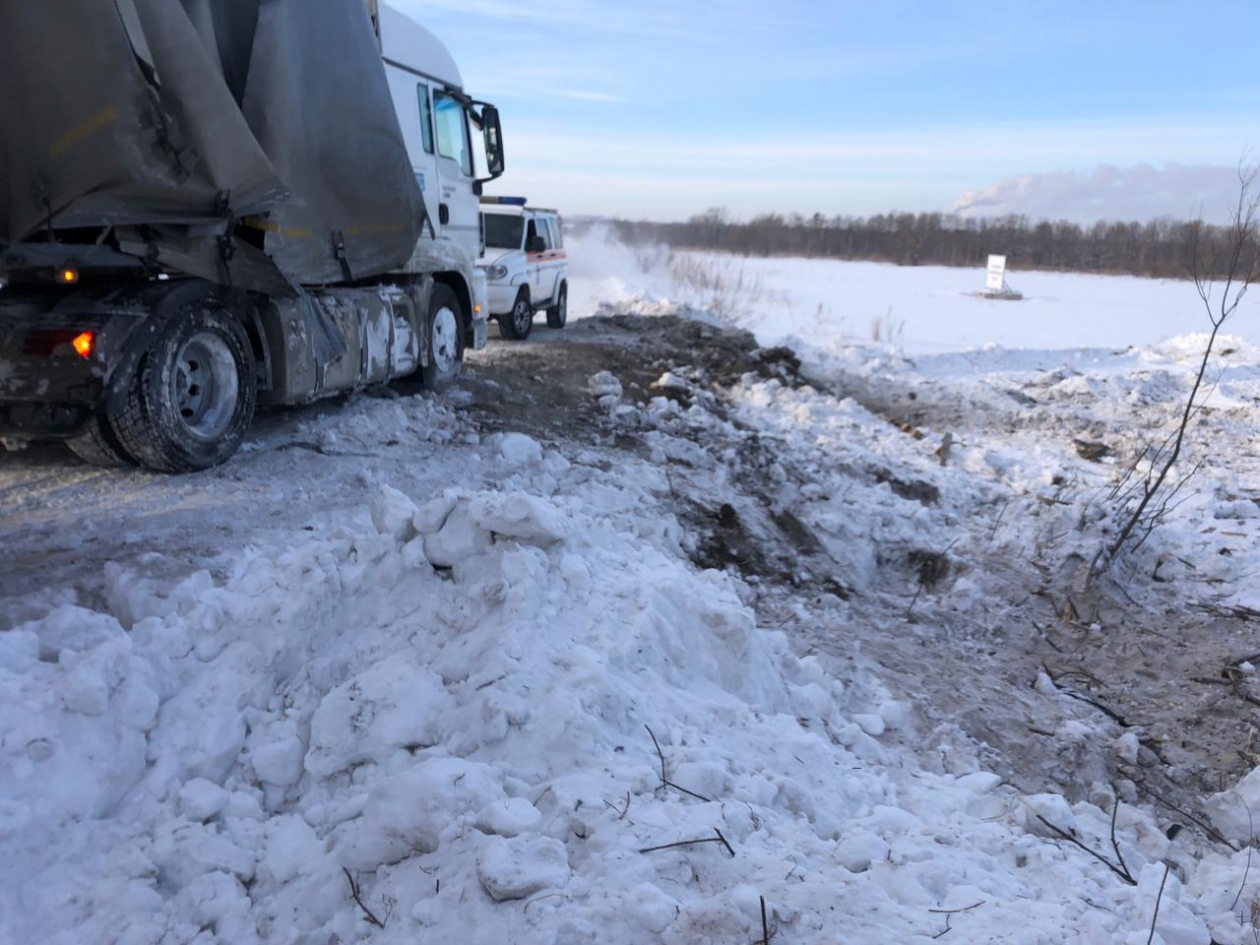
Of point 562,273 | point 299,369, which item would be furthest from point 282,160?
point 562,273

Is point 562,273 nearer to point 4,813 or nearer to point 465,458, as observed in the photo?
point 465,458

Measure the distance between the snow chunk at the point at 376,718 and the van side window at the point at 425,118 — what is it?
283 inches

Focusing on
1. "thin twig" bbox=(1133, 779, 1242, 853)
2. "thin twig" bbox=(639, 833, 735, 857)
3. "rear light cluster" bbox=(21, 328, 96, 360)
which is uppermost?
"rear light cluster" bbox=(21, 328, 96, 360)

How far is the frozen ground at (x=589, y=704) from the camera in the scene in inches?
100

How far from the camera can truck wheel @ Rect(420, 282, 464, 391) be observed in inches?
358

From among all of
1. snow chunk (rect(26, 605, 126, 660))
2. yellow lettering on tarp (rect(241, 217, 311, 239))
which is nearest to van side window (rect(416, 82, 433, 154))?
yellow lettering on tarp (rect(241, 217, 311, 239))

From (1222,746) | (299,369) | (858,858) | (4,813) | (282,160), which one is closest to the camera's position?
(4,813)

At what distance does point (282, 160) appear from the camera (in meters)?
6.18

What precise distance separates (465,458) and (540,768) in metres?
4.22

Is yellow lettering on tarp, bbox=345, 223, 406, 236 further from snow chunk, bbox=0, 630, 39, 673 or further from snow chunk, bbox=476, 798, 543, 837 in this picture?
snow chunk, bbox=476, 798, 543, 837

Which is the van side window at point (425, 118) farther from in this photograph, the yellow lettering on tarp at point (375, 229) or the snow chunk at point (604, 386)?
the snow chunk at point (604, 386)

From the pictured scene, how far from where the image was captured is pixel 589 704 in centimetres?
320

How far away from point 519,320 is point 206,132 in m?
10.4

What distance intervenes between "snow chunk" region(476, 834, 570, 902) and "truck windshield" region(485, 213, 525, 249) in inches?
554
